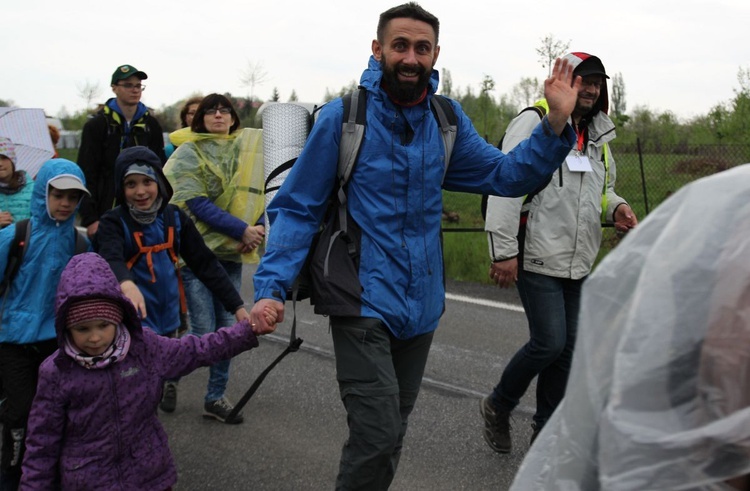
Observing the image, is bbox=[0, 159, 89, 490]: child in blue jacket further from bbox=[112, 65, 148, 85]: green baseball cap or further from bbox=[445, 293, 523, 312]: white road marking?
bbox=[445, 293, 523, 312]: white road marking

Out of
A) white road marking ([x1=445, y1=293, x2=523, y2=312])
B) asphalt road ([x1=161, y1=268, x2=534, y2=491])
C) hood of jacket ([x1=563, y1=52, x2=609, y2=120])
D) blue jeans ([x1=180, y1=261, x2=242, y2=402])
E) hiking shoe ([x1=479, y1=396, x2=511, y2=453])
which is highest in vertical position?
hood of jacket ([x1=563, y1=52, x2=609, y2=120])

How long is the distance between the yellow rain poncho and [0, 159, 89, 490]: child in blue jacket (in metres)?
1.10

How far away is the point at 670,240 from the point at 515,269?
2916 millimetres

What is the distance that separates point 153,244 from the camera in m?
4.21

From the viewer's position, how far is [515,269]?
4105mm

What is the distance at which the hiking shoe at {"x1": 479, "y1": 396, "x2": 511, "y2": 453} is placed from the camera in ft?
14.9

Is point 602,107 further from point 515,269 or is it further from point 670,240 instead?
point 670,240

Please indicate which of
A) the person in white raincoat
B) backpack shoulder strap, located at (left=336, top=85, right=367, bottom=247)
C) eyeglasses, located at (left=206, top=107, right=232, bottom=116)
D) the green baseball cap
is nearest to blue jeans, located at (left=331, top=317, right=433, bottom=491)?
backpack shoulder strap, located at (left=336, top=85, right=367, bottom=247)

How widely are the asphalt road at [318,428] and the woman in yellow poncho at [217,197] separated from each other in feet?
0.97

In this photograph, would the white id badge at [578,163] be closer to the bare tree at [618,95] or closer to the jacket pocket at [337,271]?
the jacket pocket at [337,271]

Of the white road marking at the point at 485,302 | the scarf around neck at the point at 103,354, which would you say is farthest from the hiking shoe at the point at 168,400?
the white road marking at the point at 485,302

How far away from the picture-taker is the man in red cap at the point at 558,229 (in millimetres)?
4117

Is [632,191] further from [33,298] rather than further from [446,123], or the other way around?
[33,298]

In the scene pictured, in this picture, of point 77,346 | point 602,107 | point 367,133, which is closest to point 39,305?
point 77,346
